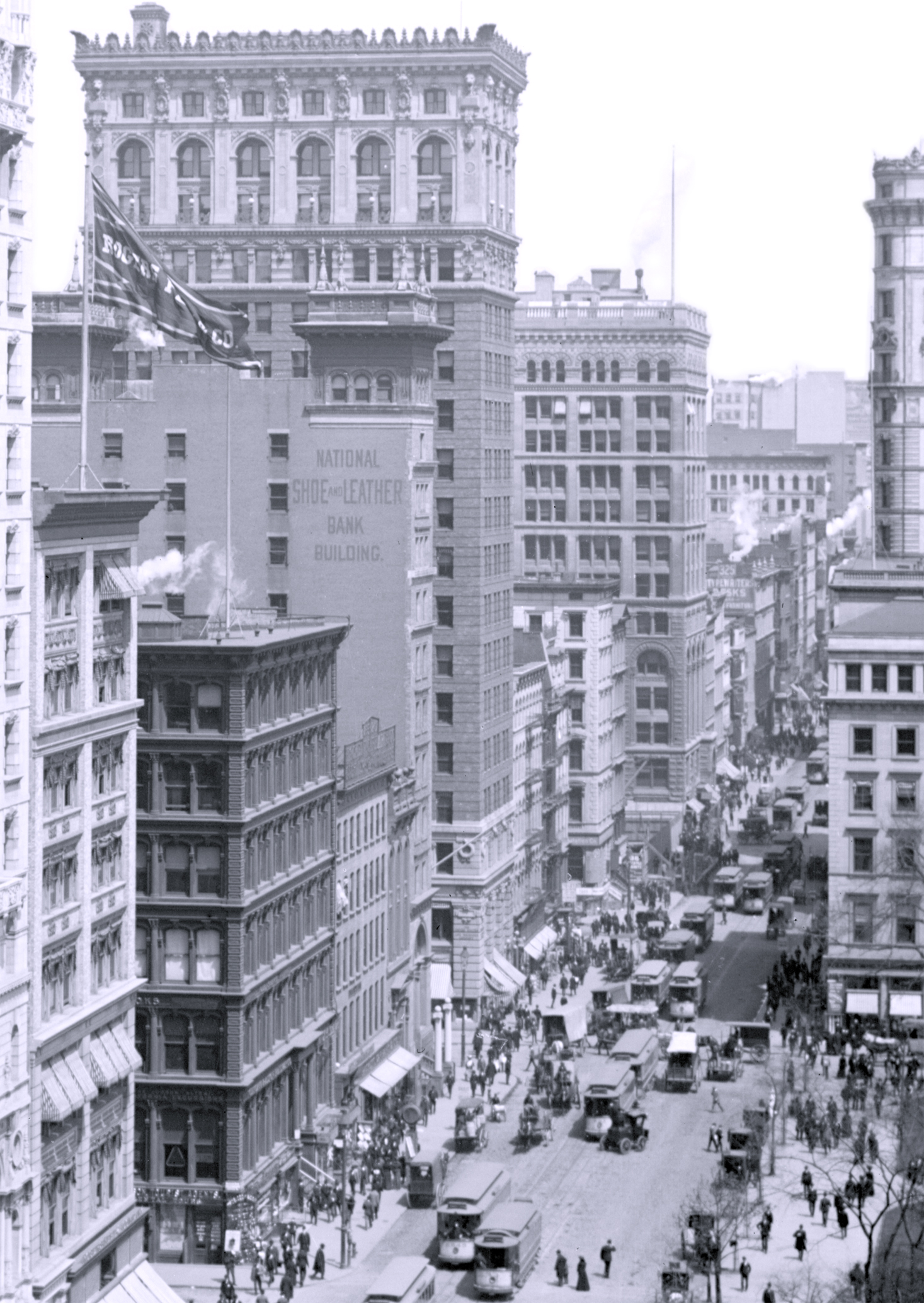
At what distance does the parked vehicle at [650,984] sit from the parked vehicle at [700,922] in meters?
14.9

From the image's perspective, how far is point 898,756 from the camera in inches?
5103

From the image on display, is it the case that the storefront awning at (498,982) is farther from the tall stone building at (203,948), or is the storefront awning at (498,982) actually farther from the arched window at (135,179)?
the tall stone building at (203,948)

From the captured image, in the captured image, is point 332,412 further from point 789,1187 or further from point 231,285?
point 789,1187

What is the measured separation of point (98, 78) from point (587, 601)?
50.2m

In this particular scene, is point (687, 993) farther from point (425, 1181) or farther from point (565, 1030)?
point (425, 1181)

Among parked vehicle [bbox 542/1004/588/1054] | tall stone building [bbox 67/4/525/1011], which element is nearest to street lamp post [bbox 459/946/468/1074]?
tall stone building [bbox 67/4/525/1011]

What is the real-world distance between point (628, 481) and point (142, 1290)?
383 ft

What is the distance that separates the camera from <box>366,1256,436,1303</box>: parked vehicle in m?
83.1

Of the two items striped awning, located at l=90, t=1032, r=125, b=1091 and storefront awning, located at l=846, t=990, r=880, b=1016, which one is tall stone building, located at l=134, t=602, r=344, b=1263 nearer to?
striped awning, located at l=90, t=1032, r=125, b=1091

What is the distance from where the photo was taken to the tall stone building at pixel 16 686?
7556 centimetres

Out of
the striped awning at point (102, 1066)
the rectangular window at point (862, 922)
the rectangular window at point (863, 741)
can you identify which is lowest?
the rectangular window at point (862, 922)

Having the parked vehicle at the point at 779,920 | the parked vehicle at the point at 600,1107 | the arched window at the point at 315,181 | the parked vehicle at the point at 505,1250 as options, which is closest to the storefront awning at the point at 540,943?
the parked vehicle at the point at 779,920

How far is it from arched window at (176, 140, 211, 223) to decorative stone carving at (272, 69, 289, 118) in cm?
399

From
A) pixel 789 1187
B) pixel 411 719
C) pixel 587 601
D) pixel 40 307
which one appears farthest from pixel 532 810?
pixel 789 1187
